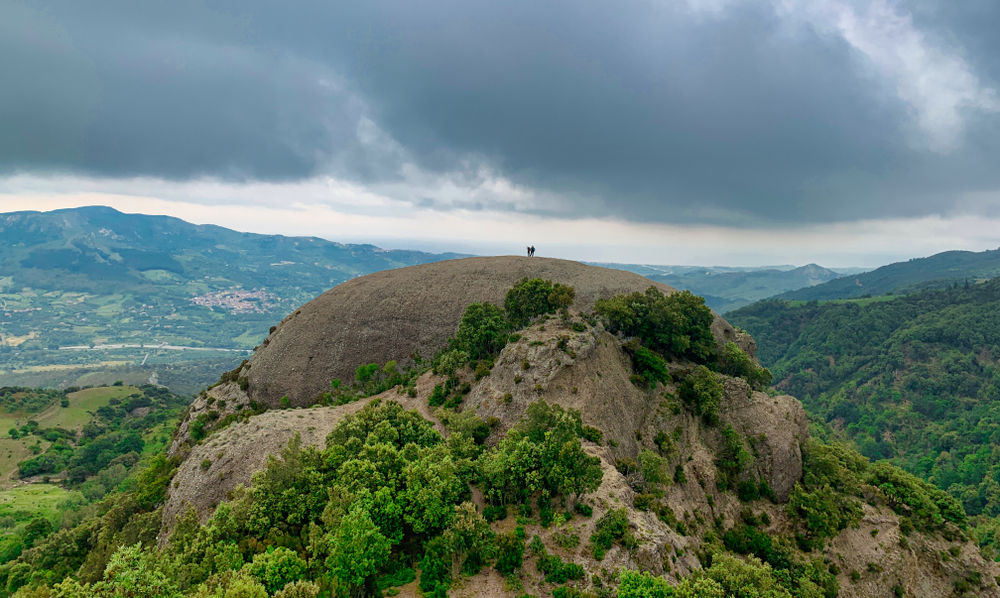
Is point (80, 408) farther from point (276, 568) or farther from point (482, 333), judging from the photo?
point (276, 568)

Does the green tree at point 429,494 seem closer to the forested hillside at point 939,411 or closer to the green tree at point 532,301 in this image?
the green tree at point 532,301

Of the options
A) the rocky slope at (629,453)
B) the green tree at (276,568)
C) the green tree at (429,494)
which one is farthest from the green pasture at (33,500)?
the green tree at (429,494)

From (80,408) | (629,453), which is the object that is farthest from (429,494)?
(80,408)

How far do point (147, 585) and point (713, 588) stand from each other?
29.9 metres

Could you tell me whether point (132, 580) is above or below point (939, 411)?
above

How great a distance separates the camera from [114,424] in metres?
157

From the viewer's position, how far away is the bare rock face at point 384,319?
8250cm

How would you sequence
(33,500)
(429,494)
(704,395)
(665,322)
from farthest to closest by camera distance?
(33,500)
(665,322)
(704,395)
(429,494)

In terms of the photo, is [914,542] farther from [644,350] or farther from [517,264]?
[517,264]

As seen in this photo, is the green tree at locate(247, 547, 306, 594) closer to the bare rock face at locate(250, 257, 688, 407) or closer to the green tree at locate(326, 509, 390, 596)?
the green tree at locate(326, 509, 390, 596)

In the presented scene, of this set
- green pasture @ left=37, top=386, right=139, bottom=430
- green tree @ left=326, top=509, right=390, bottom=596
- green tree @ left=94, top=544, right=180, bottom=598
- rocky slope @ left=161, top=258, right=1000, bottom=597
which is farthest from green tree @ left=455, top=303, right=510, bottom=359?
green pasture @ left=37, top=386, right=139, bottom=430

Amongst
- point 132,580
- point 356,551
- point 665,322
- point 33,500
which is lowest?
point 33,500

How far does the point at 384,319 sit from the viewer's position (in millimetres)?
90062

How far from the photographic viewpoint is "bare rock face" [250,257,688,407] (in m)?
82.5
